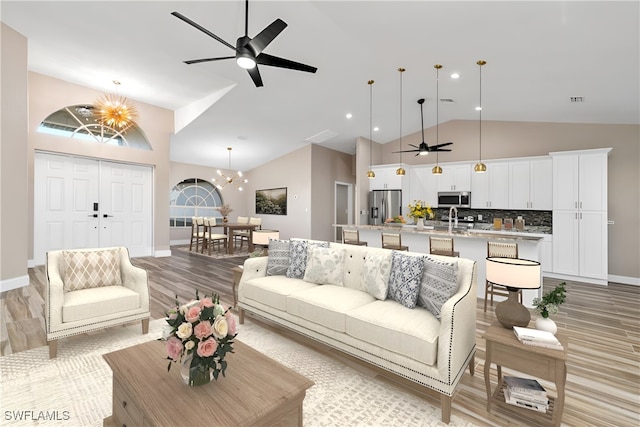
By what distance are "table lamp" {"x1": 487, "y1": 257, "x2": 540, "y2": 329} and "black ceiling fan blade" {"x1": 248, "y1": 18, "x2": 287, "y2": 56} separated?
2.69 m

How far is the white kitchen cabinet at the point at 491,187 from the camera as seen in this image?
660cm

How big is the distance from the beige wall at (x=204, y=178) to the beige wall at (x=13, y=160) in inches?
192

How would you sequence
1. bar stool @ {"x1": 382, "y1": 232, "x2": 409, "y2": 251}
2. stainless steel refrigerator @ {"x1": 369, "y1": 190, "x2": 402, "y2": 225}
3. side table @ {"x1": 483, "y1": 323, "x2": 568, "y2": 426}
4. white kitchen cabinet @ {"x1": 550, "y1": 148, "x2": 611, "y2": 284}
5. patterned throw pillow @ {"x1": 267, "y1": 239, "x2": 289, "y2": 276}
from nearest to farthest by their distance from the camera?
1. side table @ {"x1": 483, "y1": 323, "x2": 568, "y2": 426}
2. patterned throw pillow @ {"x1": 267, "y1": 239, "x2": 289, "y2": 276}
3. bar stool @ {"x1": 382, "y1": 232, "x2": 409, "y2": 251}
4. white kitchen cabinet @ {"x1": 550, "y1": 148, "x2": 611, "y2": 284}
5. stainless steel refrigerator @ {"x1": 369, "y1": 190, "x2": 402, "y2": 225}

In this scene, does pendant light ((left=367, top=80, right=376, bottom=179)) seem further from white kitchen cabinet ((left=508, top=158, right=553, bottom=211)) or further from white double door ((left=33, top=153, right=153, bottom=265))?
white double door ((left=33, top=153, right=153, bottom=265))

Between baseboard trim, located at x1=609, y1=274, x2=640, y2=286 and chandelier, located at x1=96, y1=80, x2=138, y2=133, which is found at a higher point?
chandelier, located at x1=96, y1=80, x2=138, y2=133

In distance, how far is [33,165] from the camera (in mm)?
5754

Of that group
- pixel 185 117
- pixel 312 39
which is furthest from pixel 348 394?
pixel 185 117

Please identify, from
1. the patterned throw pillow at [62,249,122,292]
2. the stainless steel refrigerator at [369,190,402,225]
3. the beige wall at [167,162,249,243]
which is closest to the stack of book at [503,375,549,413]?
the patterned throw pillow at [62,249,122,292]

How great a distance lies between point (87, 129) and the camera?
6402 mm

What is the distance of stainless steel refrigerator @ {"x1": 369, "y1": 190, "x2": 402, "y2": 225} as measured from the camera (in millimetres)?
7848

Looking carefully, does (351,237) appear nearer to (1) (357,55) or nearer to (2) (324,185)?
(1) (357,55)

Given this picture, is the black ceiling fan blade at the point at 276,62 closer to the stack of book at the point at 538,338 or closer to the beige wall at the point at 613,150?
the stack of book at the point at 538,338

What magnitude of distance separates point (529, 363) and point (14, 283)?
21.1ft

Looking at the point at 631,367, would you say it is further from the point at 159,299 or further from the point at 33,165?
the point at 33,165
